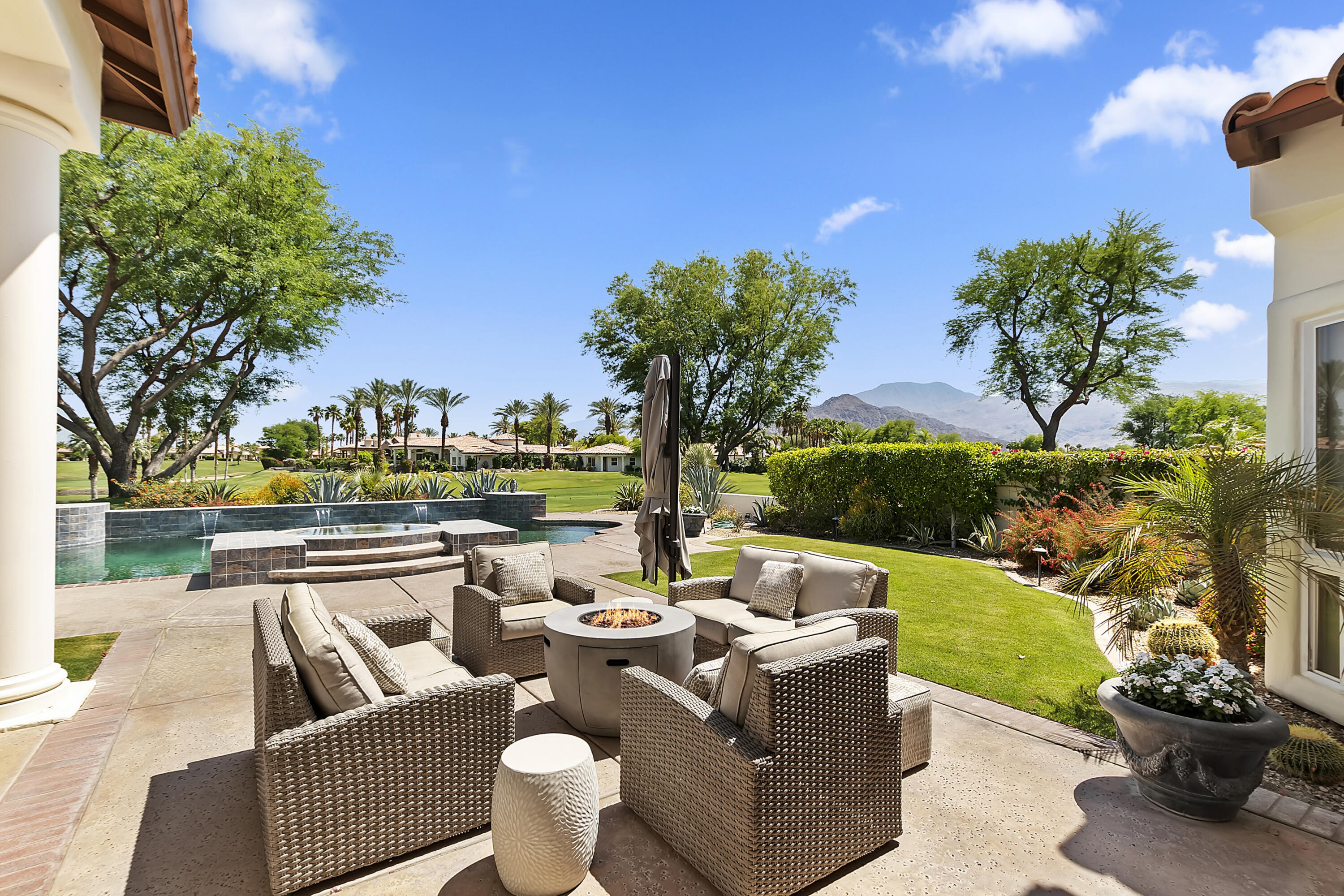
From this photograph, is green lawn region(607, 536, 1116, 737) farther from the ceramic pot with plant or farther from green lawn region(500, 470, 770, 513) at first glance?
green lawn region(500, 470, 770, 513)

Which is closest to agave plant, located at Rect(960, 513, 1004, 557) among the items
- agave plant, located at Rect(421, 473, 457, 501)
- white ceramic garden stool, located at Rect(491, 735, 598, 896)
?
white ceramic garden stool, located at Rect(491, 735, 598, 896)

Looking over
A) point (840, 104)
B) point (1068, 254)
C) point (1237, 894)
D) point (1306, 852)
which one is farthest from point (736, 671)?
point (1068, 254)

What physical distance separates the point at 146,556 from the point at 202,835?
11.5 meters

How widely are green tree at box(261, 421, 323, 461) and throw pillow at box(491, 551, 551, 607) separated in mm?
69611

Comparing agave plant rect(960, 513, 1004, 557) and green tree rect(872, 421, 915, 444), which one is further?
green tree rect(872, 421, 915, 444)

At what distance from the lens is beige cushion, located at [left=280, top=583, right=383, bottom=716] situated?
8.25ft

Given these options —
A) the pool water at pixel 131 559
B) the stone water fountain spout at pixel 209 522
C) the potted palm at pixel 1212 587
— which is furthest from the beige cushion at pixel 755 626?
the stone water fountain spout at pixel 209 522

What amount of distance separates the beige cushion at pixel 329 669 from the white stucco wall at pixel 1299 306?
5.75m

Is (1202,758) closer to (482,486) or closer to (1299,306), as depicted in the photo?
(1299,306)

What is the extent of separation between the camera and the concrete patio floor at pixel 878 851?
2418mm

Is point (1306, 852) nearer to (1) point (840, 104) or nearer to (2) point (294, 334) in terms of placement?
(1) point (840, 104)

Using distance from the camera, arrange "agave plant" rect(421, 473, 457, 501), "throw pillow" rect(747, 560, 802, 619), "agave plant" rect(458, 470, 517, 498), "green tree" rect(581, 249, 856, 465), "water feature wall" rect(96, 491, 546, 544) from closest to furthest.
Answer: "throw pillow" rect(747, 560, 802, 619) → "water feature wall" rect(96, 491, 546, 544) → "agave plant" rect(421, 473, 457, 501) → "agave plant" rect(458, 470, 517, 498) → "green tree" rect(581, 249, 856, 465)

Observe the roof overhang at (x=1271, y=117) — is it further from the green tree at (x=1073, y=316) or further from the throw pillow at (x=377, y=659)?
the green tree at (x=1073, y=316)

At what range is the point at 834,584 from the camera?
484cm
